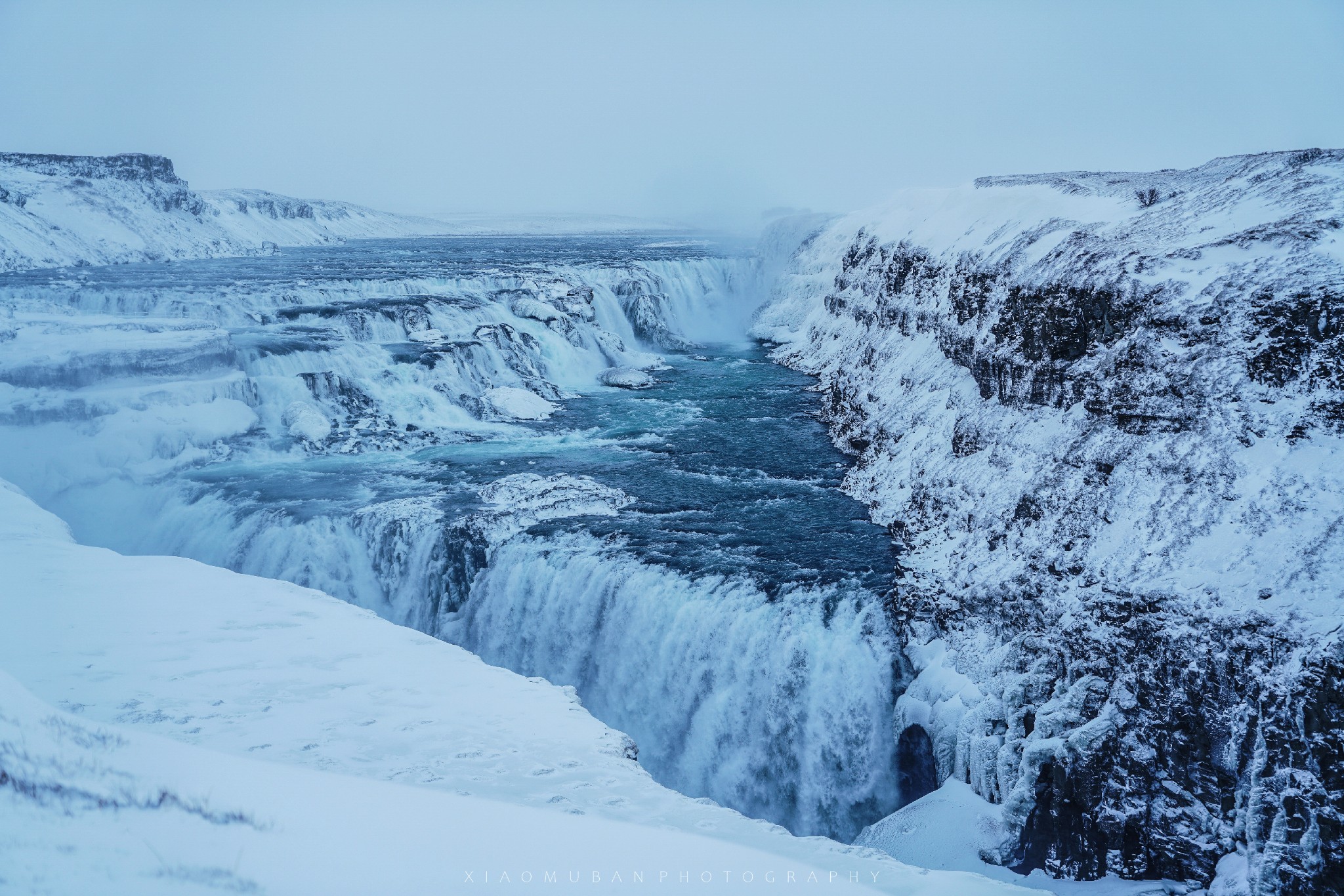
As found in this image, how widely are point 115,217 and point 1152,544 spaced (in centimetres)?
6590

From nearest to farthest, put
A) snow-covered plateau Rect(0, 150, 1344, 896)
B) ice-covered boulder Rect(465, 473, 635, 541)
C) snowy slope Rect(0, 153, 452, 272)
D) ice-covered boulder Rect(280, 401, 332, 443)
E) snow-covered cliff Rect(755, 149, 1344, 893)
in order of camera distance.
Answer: snow-covered plateau Rect(0, 150, 1344, 896) < snow-covered cliff Rect(755, 149, 1344, 893) < ice-covered boulder Rect(465, 473, 635, 541) < ice-covered boulder Rect(280, 401, 332, 443) < snowy slope Rect(0, 153, 452, 272)

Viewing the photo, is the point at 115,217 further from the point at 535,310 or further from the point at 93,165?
the point at 535,310

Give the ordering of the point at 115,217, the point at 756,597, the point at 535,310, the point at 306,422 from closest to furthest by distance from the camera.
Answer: the point at 756,597 → the point at 306,422 → the point at 535,310 → the point at 115,217

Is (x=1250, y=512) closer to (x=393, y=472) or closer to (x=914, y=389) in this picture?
(x=914, y=389)

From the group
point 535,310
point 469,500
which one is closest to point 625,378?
point 535,310

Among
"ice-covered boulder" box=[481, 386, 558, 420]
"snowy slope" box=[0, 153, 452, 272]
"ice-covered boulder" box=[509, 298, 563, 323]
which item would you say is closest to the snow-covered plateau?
"ice-covered boulder" box=[481, 386, 558, 420]

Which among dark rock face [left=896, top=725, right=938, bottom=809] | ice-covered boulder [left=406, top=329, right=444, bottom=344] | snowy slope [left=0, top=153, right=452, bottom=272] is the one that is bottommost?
dark rock face [left=896, top=725, right=938, bottom=809]

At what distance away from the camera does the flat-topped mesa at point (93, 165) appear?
59312 millimetres

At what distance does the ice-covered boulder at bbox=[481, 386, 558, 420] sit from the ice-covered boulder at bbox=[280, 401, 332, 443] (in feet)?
14.3

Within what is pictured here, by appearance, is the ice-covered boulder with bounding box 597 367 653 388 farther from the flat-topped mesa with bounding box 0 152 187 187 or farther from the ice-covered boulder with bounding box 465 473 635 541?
the flat-topped mesa with bounding box 0 152 187 187

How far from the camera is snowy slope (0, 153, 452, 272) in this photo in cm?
4788

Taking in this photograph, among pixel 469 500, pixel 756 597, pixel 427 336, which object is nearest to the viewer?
pixel 756 597

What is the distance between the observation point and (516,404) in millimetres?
22203

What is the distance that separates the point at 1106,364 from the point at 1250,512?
10.8 ft
